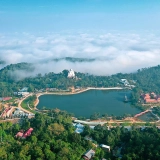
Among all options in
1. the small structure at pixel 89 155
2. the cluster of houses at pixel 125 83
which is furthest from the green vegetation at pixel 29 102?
the cluster of houses at pixel 125 83

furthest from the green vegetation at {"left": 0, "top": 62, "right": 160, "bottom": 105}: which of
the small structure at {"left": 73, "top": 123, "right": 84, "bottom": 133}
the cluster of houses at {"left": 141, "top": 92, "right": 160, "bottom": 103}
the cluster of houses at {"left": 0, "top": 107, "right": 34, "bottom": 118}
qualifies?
the small structure at {"left": 73, "top": 123, "right": 84, "bottom": 133}

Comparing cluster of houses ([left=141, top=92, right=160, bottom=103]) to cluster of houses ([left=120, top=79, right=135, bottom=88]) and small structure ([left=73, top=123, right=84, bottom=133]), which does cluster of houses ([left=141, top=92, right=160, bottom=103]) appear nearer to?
cluster of houses ([left=120, top=79, right=135, bottom=88])

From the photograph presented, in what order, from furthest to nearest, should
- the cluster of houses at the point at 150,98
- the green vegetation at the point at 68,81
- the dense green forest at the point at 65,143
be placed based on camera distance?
the green vegetation at the point at 68,81 < the cluster of houses at the point at 150,98 < the dense green forest at the point at 65,143

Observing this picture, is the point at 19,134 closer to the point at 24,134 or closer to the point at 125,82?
the point at 24,134

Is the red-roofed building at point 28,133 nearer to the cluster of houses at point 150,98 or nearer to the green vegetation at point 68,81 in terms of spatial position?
the green vegetation at point 68,81

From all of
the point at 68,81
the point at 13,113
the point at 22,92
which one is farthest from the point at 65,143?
the point at 68,81
